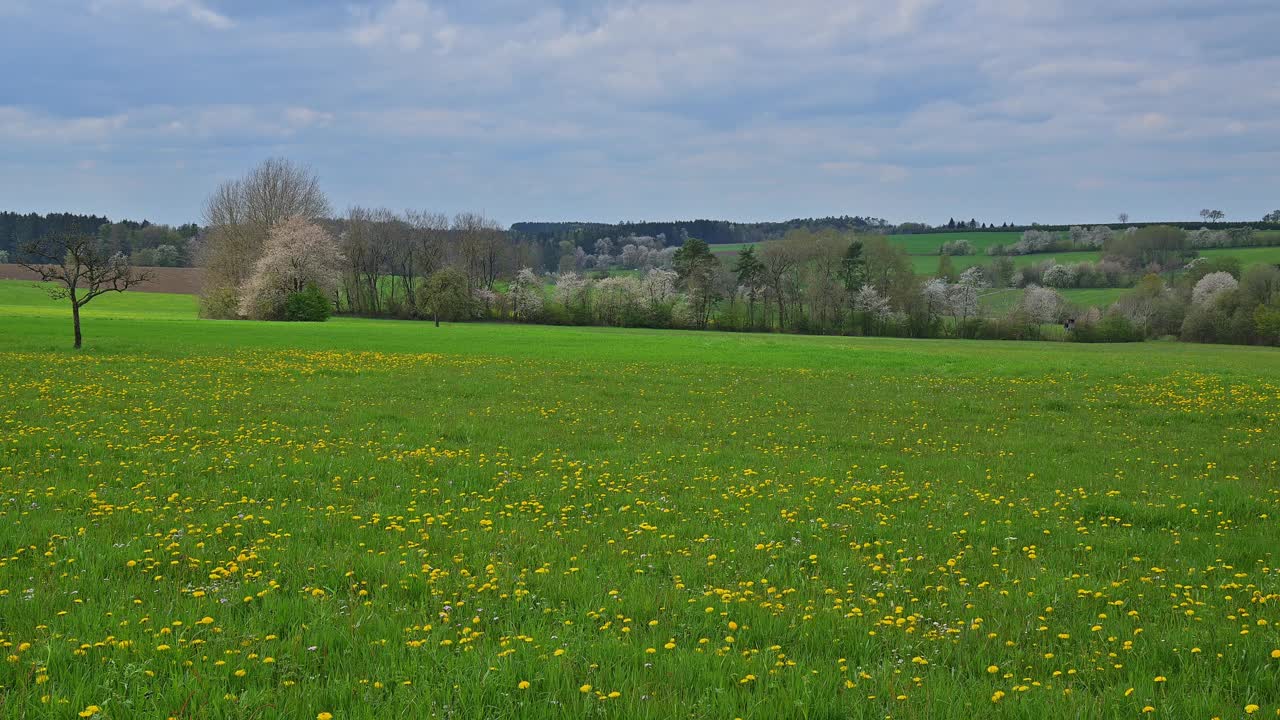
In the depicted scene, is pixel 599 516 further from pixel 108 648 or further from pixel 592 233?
pixel 592 233

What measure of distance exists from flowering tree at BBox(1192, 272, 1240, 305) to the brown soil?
145m

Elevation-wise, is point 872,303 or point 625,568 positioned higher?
point 872,303

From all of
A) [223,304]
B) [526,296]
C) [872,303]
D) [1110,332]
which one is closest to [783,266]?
[872,303]

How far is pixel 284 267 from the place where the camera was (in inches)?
3403

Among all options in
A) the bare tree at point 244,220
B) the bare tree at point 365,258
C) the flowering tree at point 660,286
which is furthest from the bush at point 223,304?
the flowering tree at point 660,286

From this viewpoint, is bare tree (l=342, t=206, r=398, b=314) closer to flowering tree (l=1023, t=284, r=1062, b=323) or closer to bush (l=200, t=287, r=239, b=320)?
bush (l=200, t=287, r=239, b=320)

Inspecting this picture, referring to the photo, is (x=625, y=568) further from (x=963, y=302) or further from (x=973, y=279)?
(x=973, y=279)

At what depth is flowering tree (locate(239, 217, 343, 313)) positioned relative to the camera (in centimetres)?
8531

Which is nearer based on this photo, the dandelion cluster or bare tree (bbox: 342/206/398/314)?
the dandelion cluster

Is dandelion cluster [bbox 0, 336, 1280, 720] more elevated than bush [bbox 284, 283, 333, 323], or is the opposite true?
bush [bbox 284, 283, 333, 323]

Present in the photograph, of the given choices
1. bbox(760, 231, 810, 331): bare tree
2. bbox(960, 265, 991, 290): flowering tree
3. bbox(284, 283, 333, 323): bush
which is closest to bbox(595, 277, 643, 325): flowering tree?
bbox(760, 231, 810, 331): bare tree

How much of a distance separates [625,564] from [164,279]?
15580 cm

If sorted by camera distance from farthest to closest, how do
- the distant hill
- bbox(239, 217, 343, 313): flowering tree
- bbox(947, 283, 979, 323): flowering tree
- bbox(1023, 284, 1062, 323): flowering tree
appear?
the distant hill
bbox(947, 283, 979, 323): flowering tree
bbox(1023, 284, 1062, 323): flowering tree
bbox(239, 217, 343, 313): flowering tree

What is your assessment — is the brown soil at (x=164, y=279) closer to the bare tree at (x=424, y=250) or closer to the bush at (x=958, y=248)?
the bare tree at (x=424, y=250)
